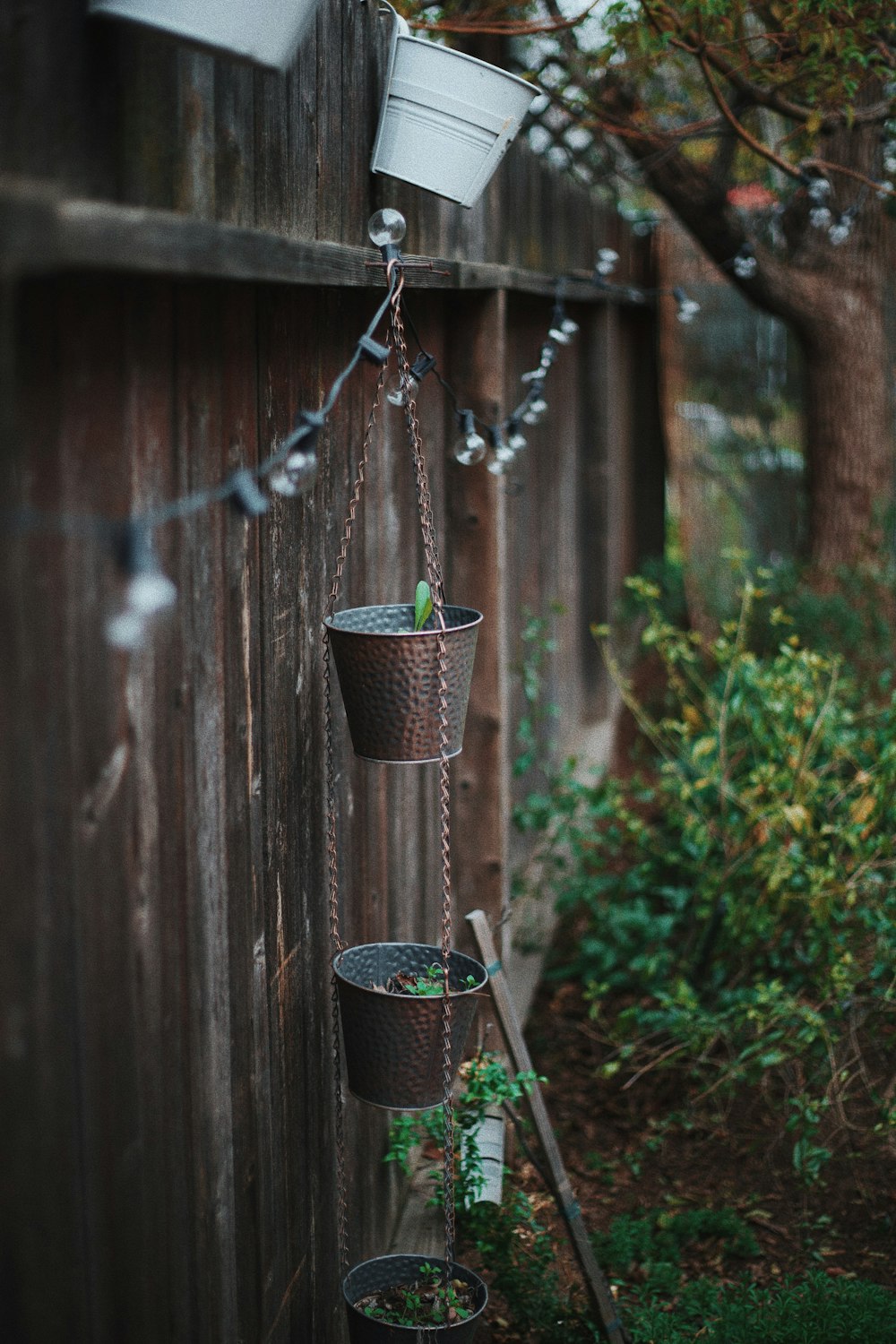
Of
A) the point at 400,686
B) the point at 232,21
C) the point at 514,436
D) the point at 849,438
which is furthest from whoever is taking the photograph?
the point at 849,438

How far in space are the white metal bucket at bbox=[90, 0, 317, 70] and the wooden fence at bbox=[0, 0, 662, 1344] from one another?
49 mm

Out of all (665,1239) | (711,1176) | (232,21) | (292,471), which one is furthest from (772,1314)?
(232,21)

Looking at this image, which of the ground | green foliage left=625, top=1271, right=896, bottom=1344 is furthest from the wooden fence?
the ground

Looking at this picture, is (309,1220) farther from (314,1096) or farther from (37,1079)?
(37,1079)

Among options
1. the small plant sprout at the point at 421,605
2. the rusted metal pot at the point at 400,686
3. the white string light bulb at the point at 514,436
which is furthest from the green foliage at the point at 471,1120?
A: the white string light bulb at the point at 514,436

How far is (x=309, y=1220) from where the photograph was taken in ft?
7.29

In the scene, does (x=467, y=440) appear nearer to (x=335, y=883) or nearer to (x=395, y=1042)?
(x=335, y=883)

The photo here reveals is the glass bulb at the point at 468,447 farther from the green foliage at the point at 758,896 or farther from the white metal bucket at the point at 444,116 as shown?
the green foliage at the point at 758,896

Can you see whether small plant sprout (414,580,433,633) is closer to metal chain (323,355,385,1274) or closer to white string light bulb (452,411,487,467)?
metal chain (323,355,385,1274)

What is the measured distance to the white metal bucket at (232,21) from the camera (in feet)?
4.30

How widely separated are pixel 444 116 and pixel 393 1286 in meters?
2.01

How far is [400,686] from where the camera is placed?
1.98m

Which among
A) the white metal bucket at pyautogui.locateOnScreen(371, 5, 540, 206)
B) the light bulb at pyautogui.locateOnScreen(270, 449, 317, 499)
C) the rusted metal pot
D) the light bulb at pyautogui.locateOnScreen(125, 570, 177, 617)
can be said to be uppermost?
the white metal bucket at pyautogui.locateOnScreen(371, 5, 540, 206)

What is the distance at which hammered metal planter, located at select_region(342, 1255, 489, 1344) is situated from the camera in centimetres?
214
